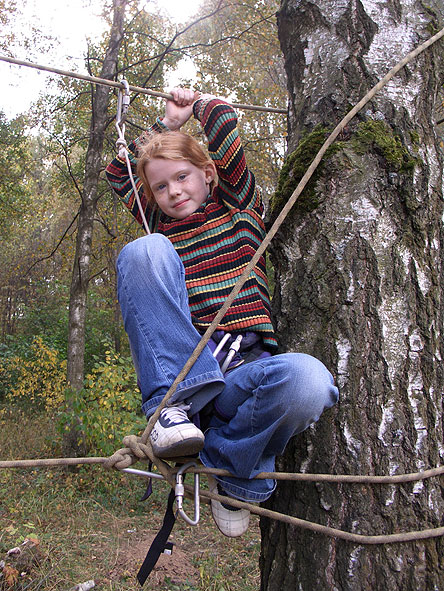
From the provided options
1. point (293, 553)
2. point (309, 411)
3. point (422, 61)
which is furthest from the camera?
point (422, 61)

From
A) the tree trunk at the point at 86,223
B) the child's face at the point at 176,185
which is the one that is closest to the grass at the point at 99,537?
the tree trunk at the point at 86,223

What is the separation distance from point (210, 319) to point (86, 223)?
493cm

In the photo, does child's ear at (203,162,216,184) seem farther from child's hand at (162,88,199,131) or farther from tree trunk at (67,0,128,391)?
tree trunk at (67,0,128,391)

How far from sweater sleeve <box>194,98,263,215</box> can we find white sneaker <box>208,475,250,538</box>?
92 cm

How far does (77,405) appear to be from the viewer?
5410 mm

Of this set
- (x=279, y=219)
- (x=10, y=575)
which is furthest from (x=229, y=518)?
(x=10, y=575)

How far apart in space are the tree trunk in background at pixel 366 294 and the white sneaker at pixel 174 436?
30 centimetres

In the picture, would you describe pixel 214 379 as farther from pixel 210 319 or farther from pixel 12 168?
pixel 12 168

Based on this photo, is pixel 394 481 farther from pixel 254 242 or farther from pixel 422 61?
pixel 422 61

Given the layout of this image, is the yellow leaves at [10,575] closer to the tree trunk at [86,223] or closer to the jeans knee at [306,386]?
the jeans knee at [306,386]

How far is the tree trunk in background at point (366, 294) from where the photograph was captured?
126cm

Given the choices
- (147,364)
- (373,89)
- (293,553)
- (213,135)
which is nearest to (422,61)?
(373,89)

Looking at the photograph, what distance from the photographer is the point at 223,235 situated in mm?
1794

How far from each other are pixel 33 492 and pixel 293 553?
4.51 m
